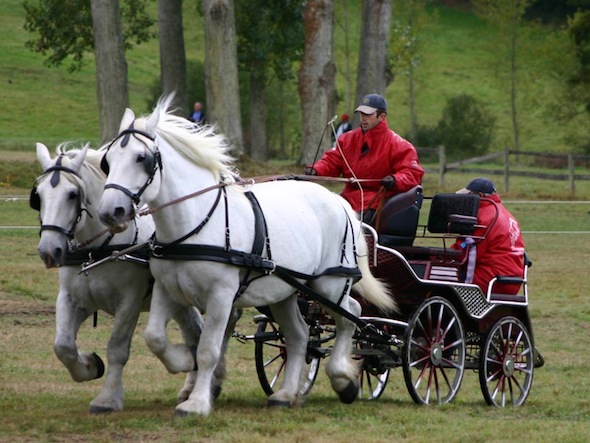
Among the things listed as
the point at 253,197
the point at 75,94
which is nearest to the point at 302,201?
the point at 253,197

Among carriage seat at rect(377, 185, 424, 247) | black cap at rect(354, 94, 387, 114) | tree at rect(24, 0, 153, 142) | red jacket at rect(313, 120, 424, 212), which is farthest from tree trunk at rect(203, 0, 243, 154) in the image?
carriage seat at rect(377, 185, 424, 247)

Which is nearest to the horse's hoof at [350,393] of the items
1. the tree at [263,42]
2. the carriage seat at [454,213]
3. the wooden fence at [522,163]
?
the carriage seat at [454,213]

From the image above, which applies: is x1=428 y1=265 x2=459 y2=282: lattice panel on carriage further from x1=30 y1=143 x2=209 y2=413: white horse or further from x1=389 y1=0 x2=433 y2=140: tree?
x1=389 y1=0 x2=433 y2=140: tree

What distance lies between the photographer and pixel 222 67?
26.2 meters

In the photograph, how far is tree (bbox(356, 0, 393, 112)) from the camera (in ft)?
92.9

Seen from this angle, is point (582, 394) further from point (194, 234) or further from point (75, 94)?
point (75, 94)

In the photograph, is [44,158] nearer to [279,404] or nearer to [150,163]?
[150,163]

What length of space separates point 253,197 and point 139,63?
53.1m

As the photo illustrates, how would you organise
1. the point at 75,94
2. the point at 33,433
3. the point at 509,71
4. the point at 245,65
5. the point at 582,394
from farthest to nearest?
the point at 75,94 < the point at 509,71 < the point at 245,65 < the point at 582,394 < the point at 33,433

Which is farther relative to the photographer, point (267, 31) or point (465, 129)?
point (465, 129)

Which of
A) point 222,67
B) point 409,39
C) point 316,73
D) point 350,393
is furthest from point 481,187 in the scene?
point 409,39

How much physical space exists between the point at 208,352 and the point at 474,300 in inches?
94.4

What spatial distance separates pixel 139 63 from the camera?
60500 millimetres

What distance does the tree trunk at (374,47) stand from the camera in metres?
28.3
